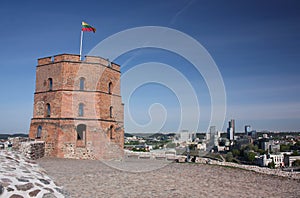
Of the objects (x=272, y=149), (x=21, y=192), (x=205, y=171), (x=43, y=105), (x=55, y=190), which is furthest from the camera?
(x=272, y=149)

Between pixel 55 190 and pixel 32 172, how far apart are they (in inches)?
16.2

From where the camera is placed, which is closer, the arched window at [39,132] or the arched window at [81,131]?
the arched window at [81,131]

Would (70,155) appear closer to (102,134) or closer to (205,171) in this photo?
(102,134)

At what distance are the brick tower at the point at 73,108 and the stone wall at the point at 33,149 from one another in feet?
2.32

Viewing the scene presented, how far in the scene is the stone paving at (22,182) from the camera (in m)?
2.40

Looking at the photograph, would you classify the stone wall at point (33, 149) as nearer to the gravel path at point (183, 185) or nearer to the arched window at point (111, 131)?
the arched window at point (111, 131)

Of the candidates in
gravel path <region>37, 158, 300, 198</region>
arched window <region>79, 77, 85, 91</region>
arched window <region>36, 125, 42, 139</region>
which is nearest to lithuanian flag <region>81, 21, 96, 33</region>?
arched window <region>79, 77, 85, 91</region>

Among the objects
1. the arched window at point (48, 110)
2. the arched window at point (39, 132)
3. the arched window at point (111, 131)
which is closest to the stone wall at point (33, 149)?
the arched window at point (39, 132)

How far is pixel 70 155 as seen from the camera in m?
16.2

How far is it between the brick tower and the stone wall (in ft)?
2.32

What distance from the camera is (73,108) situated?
16.6 metres

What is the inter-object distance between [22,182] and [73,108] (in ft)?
47.6

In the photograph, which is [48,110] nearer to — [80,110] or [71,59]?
[80,110]

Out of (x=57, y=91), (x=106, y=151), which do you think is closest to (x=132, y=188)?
(x=106, y=151)
